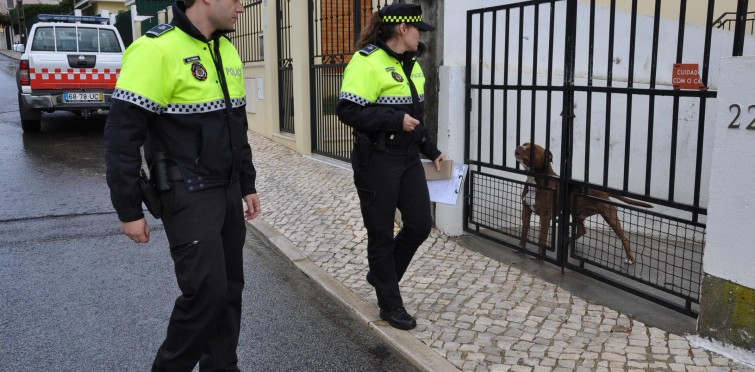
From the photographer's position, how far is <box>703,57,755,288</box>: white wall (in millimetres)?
3566

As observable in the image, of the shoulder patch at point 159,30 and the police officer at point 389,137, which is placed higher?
the shoulder patch at point 159,30

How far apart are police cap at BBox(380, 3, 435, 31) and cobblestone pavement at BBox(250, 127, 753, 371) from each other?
1838 mm

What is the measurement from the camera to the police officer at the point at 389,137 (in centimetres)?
394

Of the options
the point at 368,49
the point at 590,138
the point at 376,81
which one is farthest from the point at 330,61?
the point at 376,81

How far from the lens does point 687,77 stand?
13.5 ft

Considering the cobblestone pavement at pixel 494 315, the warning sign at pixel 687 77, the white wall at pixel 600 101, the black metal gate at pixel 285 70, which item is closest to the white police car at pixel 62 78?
the black metal gate at pixel 285 70

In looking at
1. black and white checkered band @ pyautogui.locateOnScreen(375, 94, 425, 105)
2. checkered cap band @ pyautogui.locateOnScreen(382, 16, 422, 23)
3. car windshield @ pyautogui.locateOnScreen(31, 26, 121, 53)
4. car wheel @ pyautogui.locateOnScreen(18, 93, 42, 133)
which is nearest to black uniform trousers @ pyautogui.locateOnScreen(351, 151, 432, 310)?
black and white checkered band @ pyautogui.locateOnScreen(375, 94, 425, 105)

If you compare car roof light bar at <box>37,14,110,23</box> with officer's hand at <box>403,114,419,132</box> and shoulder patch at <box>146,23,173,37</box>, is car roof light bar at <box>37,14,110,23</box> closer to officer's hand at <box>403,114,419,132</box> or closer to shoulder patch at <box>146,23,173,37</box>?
officer's hand at <box>403,114,419,132</box>

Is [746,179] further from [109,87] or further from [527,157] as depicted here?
[109,87]

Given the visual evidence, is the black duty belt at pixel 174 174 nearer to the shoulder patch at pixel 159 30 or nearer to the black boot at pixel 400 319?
the shoulder patch at pixel 159 30

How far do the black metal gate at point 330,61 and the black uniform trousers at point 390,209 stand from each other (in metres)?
5.29

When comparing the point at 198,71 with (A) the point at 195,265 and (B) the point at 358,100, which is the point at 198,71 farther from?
(B) the point at 358,100

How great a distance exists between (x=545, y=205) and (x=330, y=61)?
5.13m

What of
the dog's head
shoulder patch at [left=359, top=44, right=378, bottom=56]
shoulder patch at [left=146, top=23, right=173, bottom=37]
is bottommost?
the dog's head
